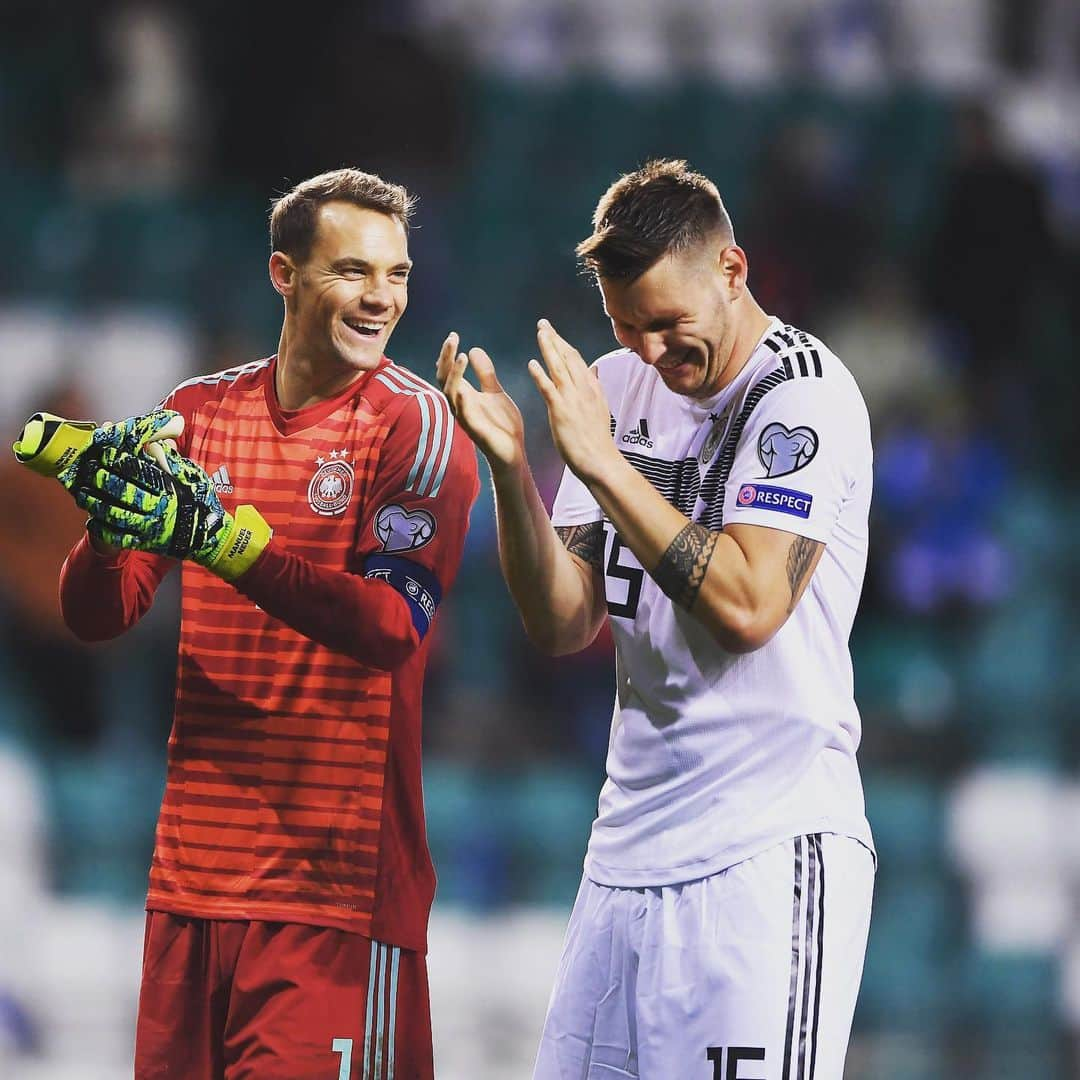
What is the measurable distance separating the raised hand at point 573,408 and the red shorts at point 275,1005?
3.16 feet

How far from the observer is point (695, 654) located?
10.2 ft

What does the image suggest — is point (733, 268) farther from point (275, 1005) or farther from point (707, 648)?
point (275, 1005)

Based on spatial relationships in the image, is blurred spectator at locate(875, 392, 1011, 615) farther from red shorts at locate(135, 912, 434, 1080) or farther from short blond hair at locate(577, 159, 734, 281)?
red shorts at locate(135, 912, 434, 1080)

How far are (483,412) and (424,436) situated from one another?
261 mm

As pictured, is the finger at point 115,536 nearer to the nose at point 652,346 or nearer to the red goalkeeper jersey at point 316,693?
the red goalkeeper jersey at point 316,693

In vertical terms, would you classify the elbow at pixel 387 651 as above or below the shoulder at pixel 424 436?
below

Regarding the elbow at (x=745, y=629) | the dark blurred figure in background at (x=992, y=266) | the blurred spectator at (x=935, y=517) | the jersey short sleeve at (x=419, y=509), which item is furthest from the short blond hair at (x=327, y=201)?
the dark blurred figure in background at (x=992, y=266)

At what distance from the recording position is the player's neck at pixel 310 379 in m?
3.44

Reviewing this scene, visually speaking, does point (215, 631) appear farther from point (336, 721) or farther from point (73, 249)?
point (73, 249)

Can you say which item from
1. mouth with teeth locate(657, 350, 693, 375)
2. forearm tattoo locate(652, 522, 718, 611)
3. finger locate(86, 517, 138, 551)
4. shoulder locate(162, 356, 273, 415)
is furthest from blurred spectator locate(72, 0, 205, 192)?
forearm tattoo locate(652, 522, 718, 611)

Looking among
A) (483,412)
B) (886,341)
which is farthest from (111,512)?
(886,341)

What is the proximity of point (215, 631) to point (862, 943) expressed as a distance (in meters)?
1.27

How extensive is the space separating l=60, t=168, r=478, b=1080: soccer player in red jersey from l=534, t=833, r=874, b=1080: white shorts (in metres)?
0.44

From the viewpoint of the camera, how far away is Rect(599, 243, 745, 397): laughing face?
306cm
